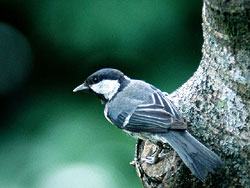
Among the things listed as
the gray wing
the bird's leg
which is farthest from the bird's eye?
the bird's leg

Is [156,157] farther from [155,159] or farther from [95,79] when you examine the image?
[95,79]

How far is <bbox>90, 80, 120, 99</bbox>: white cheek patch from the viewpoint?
8.36ft

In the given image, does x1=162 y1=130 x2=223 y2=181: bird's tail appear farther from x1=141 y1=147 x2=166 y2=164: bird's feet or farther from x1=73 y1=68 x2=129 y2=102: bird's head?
x1=73 y1=68 x2=129 y2=102: bird's head

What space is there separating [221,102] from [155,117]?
1.19ft

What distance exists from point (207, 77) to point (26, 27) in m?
1.86

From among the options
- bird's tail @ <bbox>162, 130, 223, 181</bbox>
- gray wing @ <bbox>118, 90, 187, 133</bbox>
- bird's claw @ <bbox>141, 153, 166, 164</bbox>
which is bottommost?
bird's claw @ <bbox>141, 153, 166, 164</bbox>

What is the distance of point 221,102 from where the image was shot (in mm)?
1977

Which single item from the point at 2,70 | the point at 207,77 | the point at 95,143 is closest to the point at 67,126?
the point at 95,143

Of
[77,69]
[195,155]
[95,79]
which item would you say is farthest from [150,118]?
[77,69]

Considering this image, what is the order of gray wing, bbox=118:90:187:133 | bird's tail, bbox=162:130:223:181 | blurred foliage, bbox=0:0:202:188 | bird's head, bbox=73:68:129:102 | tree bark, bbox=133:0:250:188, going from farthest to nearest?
blurred foliage, bbox=0:0:202:188 → bird's head, bbox=73:68:129:102 → gray wing, bbox=118:90:187:133 → bird's tail, bbox=162:130:223:181 → tree bark, bbox=133:0:250:188

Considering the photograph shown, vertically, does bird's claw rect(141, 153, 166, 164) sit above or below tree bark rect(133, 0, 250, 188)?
below

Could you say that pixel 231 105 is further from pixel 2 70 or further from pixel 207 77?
pixel 2 70

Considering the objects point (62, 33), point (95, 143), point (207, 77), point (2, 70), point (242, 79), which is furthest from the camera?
point (2, 70)

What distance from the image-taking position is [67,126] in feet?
10.3
